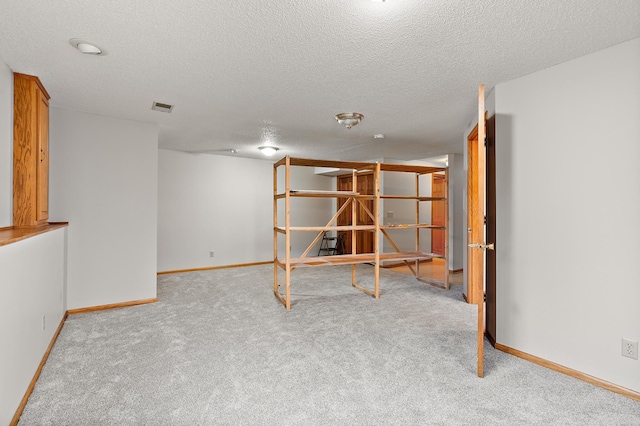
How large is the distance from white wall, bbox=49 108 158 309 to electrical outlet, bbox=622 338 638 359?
14.2 feet

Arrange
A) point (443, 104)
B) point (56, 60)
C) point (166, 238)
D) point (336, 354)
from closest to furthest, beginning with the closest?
point (56, 60)
point (336, 354)
point (443, 104)
point (166, 238)

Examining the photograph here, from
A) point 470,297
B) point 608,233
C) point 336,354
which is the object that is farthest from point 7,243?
point 470,297

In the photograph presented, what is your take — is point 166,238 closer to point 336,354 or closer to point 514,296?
point 336,354

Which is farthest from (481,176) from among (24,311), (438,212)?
(438,212)

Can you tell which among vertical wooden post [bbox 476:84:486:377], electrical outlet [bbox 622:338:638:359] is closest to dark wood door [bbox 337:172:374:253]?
vertical wooden post [bbox 476:84:486:377]

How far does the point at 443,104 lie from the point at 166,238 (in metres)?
4.80

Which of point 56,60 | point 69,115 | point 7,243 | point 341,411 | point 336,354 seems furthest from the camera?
point 69,115

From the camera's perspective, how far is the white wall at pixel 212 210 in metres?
5.48

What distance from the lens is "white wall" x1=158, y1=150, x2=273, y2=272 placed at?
5.48 meters

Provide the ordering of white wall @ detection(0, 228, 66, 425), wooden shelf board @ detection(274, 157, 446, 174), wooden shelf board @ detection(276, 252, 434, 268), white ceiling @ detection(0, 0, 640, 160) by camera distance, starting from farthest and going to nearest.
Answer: wooden shelf board @ detection(276, 252, 434, 268) < wooden shelf board @ detection(274, 157, 446, 174) < white ceiling @ detection(0, 0, 640, 160) < white wall @ detection(0, 228, 66, 425)

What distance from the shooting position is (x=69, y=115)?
3.33 m

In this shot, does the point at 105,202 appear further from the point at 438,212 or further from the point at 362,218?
the point at 438,212

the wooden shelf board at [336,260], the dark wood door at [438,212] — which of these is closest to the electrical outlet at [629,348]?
the wooden shelf board at [336,260]

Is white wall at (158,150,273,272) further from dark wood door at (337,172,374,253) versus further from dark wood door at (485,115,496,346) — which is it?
dark wood door at (485,115,496,346)
